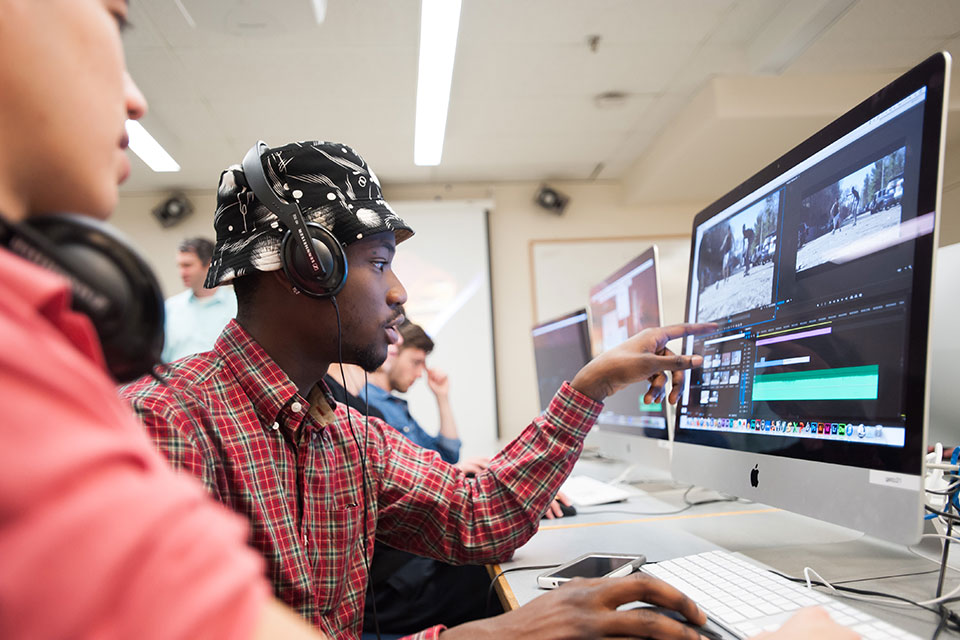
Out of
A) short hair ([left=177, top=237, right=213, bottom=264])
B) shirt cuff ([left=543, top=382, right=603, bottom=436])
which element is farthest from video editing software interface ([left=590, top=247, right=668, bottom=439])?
short hair ([left=177, top=237, right=213, bottom=264])

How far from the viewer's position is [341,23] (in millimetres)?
2906

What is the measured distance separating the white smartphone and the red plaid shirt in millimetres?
168

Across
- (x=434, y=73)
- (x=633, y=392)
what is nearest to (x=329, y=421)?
(x=633, y=392)

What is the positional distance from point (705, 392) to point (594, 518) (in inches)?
16.5

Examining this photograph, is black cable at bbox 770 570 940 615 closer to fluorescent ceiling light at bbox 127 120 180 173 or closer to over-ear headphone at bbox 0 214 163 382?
over-ear headphone at bbox 0 214 163 382

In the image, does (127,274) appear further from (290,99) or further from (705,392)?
(290,99)

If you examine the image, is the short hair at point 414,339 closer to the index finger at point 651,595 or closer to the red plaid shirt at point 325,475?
the red plaid shirt at point 325,475

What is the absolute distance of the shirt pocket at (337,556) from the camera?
3.02 ft

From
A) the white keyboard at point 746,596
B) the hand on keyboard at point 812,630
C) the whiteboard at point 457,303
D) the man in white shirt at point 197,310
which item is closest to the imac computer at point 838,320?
the white keyboard at point 746,596

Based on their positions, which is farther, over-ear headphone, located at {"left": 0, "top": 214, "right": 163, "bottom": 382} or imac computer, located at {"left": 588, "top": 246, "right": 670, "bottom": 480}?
imac computer, located at {"left": 588, "top": 246, "right": 670, "bottom": 480}

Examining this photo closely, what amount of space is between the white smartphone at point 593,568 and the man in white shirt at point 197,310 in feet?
10.3

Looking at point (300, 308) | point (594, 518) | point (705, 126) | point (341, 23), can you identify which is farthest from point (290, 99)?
point (594, 518)

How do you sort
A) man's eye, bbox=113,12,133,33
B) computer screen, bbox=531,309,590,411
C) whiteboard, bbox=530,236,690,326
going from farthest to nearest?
whiteboard, bbox=530,236,690,326
computer screen, bbox=531,309,590,411
man's eye, bbox=113,12,133,33

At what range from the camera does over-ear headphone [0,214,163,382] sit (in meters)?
0.32
